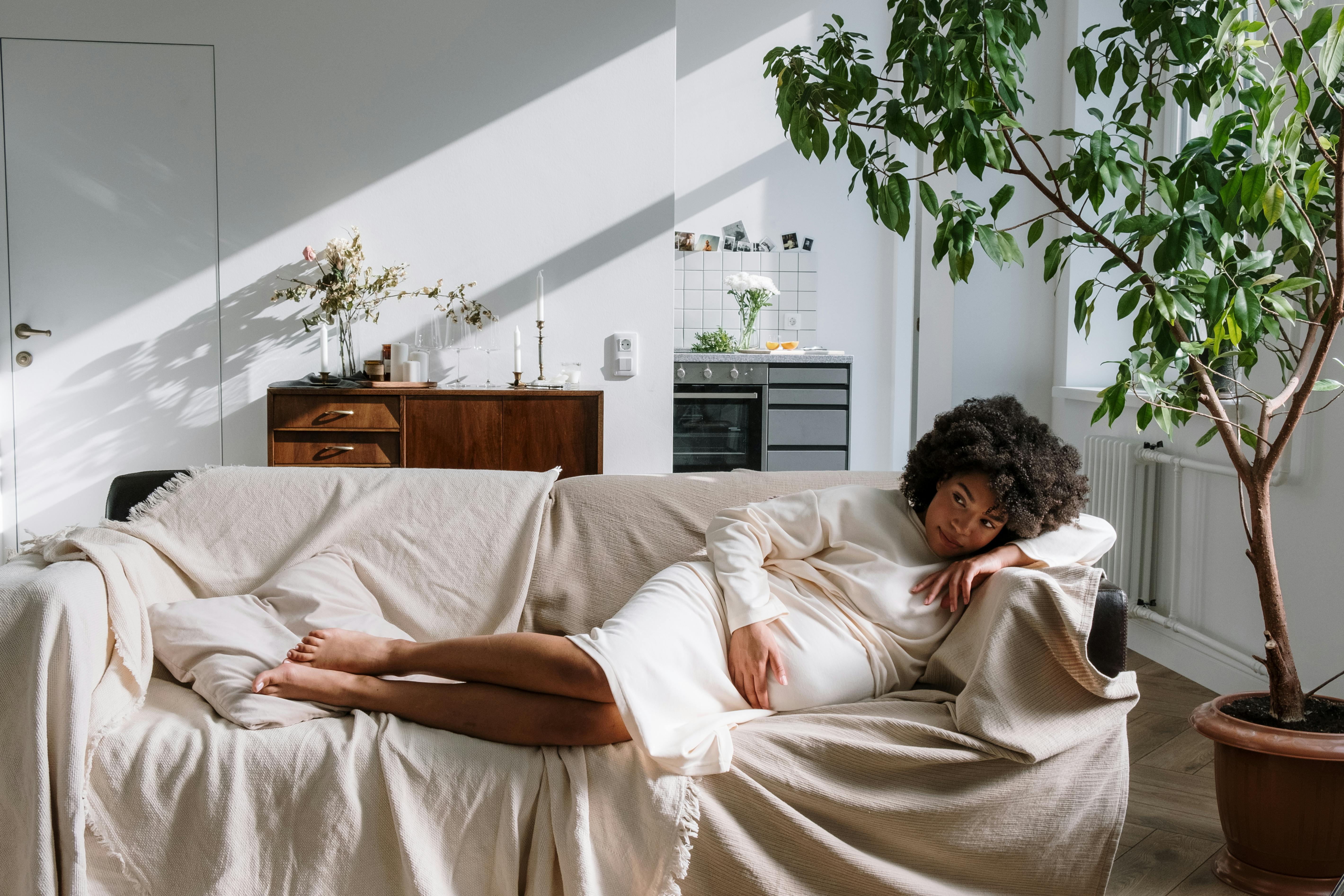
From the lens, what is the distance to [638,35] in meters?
3.70

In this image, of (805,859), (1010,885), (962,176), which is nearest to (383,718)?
(805,859)

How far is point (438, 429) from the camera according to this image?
3486mm

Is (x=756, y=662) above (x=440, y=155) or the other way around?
the other way around

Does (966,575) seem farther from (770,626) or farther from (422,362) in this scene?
(422,362)

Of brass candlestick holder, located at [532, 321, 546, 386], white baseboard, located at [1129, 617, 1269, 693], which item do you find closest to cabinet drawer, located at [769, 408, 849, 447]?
brass candlestick holder, located at [532, 321, 546, 386]

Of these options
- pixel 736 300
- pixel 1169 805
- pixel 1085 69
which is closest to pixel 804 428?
pixel 736 300

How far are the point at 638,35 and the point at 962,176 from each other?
1.47m

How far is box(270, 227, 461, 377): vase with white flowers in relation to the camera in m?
3.60

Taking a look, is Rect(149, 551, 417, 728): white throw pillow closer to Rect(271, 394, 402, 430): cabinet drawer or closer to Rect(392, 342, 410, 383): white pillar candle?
Rect(271, 394, 402, 430): cabinet drawer

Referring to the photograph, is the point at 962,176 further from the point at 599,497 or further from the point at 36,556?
the point at 36,556

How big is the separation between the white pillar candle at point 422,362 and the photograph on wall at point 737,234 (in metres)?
2.51

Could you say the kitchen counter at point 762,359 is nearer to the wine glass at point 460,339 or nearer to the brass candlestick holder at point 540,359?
the brass candlestick holder at point 540,359

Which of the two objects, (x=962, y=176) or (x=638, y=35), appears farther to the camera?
(x=962, y=176)

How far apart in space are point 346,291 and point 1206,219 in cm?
288
